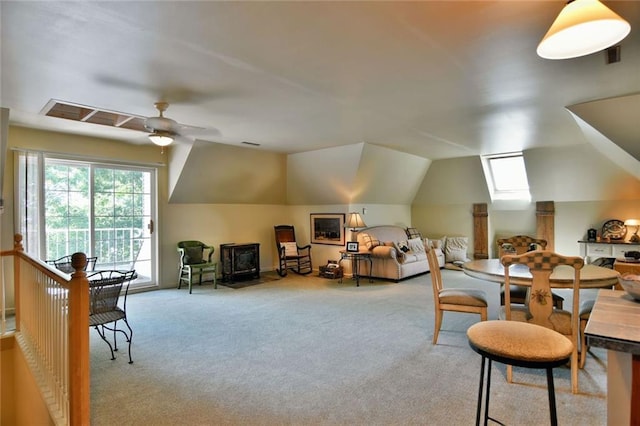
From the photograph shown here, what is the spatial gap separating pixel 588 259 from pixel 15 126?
9.55 metres

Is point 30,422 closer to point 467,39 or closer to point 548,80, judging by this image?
point 467,39

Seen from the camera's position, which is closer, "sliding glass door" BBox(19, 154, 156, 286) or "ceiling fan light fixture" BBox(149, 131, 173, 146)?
"ceiling fan light fixture" BBox(149, 131, 173, 146)

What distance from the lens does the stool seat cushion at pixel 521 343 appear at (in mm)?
1466

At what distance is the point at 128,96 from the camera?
324 cm

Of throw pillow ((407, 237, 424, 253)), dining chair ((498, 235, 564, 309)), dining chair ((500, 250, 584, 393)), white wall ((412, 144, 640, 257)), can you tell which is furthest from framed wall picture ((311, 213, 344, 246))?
dining chair ((500, 250, 584, 393))

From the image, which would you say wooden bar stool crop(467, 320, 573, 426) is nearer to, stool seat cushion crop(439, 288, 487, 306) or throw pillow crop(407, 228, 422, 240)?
stool seat cushion crop(439, 288, 487, 306)

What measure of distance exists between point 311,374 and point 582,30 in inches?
110

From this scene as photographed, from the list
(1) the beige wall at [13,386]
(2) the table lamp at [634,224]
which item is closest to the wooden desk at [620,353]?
(1) the beige wall at [13,386]

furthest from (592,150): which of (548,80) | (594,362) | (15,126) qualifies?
(15,126)

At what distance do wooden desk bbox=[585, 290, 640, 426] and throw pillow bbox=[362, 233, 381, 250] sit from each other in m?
5.14

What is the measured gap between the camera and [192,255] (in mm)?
5898

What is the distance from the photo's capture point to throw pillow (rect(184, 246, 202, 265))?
5.79 metres

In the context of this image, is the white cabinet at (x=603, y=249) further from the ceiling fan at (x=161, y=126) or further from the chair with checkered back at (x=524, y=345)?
the ceiling fan at (x=161, y=126)

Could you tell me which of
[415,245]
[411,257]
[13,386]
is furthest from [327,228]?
[13,386]
